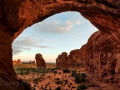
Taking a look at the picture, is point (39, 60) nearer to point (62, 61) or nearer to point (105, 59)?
point (62, 61)

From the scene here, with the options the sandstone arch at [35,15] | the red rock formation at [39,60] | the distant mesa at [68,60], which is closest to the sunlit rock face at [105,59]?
the sandstone arch at [35,15]

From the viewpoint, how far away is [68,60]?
59.9 metres

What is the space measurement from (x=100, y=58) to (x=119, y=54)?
375cm

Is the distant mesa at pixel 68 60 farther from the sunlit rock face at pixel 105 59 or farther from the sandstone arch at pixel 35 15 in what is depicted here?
the sandstone arch at pixel 35 15

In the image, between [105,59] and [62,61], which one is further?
[62,61]

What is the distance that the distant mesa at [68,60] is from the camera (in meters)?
55.6

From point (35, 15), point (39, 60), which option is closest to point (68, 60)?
point (39, 60)

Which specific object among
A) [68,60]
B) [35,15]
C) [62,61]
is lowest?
[62,61]

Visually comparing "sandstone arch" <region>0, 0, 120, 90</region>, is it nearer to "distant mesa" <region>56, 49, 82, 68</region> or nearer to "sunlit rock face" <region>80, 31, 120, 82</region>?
"sunlit rock face" <region>80, 31, 120, 82</region>

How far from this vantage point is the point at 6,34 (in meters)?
9.77

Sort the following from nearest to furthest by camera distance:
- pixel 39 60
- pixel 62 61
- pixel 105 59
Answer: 1. pixel 105 59
2. pixel 62 61
3. pixel 39 60

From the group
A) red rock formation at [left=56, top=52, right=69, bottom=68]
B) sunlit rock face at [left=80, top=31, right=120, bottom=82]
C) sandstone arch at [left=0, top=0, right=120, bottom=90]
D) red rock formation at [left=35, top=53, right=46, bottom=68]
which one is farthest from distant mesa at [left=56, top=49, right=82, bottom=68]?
sandstone arch at [left=0, top=0, right=120, bottom=90]

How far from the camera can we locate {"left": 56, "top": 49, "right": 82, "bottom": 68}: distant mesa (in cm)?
5557

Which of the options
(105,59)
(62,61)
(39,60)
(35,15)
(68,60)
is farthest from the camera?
(39,60)
